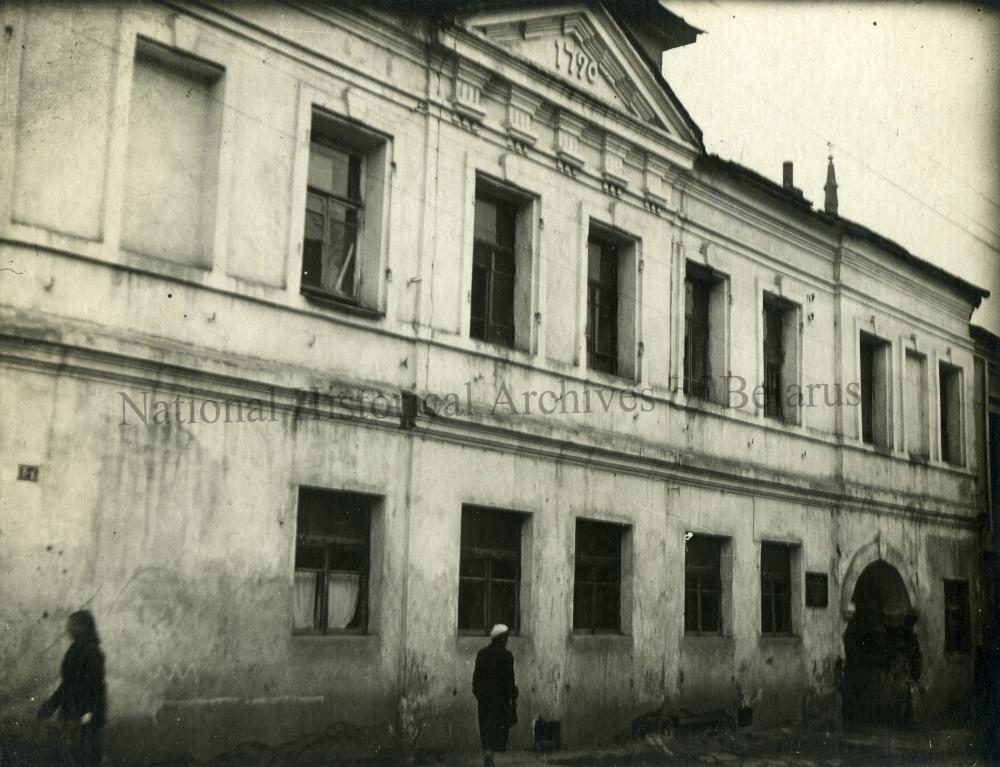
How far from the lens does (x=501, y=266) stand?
13.7 meters

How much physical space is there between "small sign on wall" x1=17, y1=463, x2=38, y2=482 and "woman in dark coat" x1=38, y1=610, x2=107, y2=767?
110 cm

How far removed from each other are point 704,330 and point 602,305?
8.54ft

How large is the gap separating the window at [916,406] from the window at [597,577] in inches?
365

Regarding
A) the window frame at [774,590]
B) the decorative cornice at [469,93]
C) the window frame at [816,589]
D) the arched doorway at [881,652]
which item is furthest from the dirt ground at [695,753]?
the decorative cornice at [469,93]

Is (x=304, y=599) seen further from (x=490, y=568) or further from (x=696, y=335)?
(x=696, y=335)

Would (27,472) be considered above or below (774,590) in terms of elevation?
above

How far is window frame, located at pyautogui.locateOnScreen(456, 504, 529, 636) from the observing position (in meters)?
12.5

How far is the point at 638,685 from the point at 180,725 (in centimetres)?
674

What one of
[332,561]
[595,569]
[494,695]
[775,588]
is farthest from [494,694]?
[775,588]

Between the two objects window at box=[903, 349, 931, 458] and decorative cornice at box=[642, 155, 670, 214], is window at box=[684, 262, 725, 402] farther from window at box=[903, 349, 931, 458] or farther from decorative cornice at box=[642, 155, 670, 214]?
window at box=[903, 349, 931, 458]

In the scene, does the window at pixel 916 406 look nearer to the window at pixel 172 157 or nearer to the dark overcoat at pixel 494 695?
the dark overcoat at pixel 494 695

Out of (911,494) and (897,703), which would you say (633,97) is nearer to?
(911,494)

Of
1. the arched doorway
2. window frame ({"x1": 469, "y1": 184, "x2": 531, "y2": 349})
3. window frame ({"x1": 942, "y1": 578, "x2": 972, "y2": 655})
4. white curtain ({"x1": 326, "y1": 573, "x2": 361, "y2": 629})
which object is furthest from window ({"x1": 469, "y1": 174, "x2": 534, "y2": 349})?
window frame ({"x1": 942, "y1": 578, "x2": 972, "y2": 655})

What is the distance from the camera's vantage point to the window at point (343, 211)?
11.4 m
